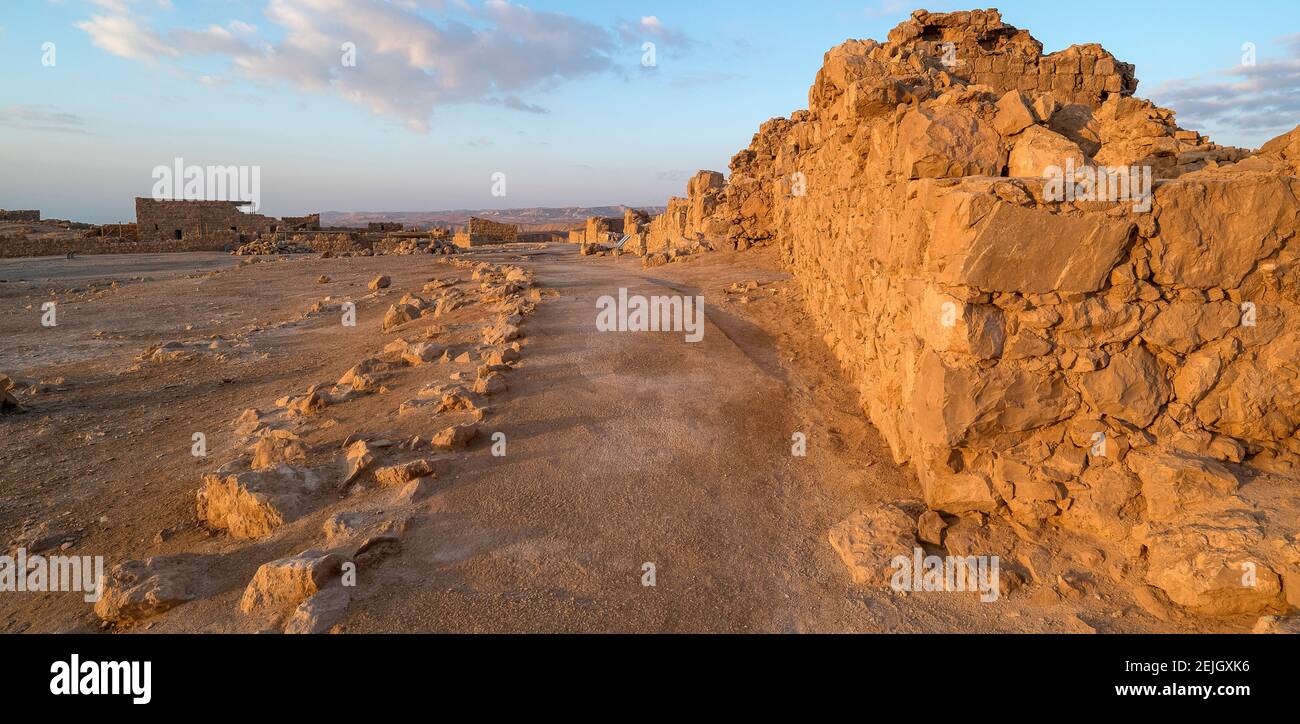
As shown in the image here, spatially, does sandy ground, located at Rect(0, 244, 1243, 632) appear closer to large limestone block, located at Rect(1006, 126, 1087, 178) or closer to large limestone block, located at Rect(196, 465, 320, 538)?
large limestone block, located at Rect(196, 465, 320, 538)

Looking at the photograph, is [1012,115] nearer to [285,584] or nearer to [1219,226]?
[1219,226]

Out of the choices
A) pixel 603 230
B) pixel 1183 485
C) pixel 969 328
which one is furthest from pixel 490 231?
pixel 1183 485

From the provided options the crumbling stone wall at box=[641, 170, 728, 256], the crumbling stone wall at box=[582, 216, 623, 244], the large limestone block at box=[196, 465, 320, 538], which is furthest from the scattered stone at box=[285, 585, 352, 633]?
the crumbling stone wall at box=[582, 216, 623, 244]

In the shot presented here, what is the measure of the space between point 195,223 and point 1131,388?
1401 inches

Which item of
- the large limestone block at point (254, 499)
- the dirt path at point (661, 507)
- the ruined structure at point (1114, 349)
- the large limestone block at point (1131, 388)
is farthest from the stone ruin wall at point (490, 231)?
the large limestone block at point (1131, 388)

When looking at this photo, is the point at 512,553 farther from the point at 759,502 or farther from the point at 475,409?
the point at 475,409

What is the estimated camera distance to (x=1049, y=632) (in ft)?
10.5

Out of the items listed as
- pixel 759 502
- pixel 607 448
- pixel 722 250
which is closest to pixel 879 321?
pixel 759 502

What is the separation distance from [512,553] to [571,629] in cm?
79

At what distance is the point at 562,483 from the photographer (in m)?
4.62

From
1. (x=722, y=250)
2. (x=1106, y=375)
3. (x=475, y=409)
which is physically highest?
(x=722, y=250)

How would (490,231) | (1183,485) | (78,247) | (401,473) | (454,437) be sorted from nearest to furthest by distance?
(1183,485) → (401,473) → (454,437) → (78,247) → (490,231)
